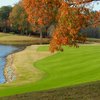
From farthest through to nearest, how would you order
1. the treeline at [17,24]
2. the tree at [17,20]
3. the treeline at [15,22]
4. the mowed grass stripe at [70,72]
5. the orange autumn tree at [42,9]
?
the treeline at [17,24] → the treeline at [15,22] → the tree at [17,20] → the mowed grass stripe at [70,72] → the orange autumn tree at [42,9]

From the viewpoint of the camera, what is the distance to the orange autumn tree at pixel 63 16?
17.1 metres

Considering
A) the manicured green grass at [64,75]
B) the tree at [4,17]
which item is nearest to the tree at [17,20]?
the tree at [4,17]

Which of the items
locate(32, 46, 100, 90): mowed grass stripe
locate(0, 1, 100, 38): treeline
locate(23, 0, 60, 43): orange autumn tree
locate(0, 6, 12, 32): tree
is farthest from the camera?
locate(0, 6, 12, 32): tree

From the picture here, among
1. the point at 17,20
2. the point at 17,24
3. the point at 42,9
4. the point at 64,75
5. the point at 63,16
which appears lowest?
the point at 64,75

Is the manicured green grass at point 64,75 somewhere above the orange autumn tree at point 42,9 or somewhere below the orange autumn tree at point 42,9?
below

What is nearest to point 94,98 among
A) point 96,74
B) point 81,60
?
point 96,74

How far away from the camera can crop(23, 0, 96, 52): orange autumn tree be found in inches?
674

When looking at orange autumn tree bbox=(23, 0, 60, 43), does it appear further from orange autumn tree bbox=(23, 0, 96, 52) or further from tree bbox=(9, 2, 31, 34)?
tree bbox=(9, 2, 31, 34)

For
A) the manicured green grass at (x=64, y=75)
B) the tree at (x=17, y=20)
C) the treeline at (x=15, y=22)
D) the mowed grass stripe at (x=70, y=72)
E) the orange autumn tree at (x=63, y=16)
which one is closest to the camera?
the orange autumn tree at (x=63, y=16)

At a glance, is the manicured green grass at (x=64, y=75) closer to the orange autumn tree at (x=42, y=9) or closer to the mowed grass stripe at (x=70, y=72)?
the mowed grass stripe at (x=70, y=72)

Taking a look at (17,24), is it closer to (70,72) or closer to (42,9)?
(70,72)

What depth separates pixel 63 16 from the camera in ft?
56.0

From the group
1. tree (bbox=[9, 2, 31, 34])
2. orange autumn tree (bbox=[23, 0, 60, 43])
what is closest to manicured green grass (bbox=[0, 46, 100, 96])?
orange autumn tree (bbox=[23, 0, 60, 43])

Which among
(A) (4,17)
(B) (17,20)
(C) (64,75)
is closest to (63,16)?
(C) (64,75)
